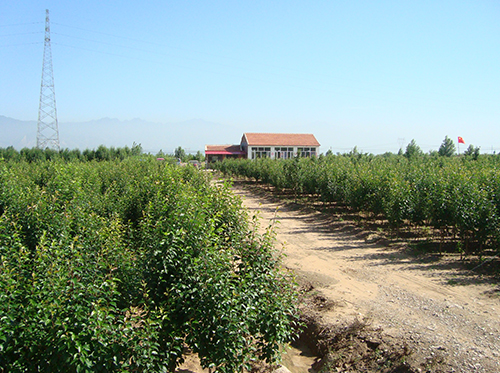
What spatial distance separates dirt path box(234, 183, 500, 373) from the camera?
5.90 metres

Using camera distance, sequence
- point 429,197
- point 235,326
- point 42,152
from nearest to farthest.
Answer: point 235,326
point 429,197
point 42,152

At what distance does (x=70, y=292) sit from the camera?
12.0ft

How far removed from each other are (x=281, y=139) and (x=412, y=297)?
60184 millimetres

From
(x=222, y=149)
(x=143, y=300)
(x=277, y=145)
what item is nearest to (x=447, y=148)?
(x=277, y=145)

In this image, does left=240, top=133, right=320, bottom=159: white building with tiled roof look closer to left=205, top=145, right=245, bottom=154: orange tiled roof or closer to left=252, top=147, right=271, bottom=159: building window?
left=252, top=147, right=271, bottom=159: building window

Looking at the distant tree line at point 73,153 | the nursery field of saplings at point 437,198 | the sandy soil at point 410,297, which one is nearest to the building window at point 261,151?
the distant tree line at point 73,153

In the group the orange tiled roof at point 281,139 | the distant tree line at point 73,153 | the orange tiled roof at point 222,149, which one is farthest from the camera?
the orange tiled roof at point 222,149

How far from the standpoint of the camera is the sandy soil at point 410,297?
5.89 m

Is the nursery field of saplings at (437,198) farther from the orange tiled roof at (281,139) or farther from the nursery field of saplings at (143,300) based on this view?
the orange tiled roof at (281,139)

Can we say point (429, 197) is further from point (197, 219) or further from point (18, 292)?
point (18, 292)

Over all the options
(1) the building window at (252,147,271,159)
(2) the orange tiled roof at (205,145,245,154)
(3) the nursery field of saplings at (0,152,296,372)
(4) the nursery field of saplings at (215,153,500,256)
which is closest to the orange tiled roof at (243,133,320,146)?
(1) the building window at (252,147,271,159)

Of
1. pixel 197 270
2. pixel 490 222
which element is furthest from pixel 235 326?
pixel 490 222

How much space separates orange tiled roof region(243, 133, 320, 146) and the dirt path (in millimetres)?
52488

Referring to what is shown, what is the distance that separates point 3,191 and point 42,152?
3545 cm
